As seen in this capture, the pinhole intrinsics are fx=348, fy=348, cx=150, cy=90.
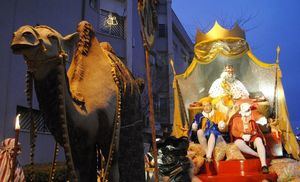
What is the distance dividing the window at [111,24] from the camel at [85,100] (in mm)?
16476

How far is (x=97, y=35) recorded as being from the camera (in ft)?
62.0

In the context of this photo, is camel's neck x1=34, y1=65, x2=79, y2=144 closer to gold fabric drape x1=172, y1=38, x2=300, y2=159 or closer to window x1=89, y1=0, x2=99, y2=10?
gold fabric drape x1=172, y1=38, x2=300, y2=159

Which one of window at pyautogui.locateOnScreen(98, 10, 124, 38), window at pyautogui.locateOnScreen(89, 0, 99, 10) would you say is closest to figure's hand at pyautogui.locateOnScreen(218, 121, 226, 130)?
window at pyautogui.locateOnScreen(89, 0, 99, 10)

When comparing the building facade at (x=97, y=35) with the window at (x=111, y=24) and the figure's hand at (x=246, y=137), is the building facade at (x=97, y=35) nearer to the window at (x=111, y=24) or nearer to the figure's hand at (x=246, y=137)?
the window at (x=111, y=24)

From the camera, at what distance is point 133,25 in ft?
74.5

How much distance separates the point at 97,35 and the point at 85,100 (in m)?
16.5

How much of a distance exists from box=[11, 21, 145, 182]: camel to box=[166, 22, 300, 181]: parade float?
11.1ft

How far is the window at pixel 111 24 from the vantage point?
66.0 feet

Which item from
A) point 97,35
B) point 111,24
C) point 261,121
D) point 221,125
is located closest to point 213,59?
point 221,125

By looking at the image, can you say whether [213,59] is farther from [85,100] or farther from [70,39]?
[70,39]

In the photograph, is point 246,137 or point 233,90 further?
point 233,90

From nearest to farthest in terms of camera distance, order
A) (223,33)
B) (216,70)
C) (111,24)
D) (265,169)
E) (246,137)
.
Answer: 1. (265,169)
2. (246,137)
3. (223,33)
4. (216,70)
5. (111,24)

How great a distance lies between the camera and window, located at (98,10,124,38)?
66.0 feet

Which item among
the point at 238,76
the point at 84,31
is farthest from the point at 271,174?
the point at 84,31
